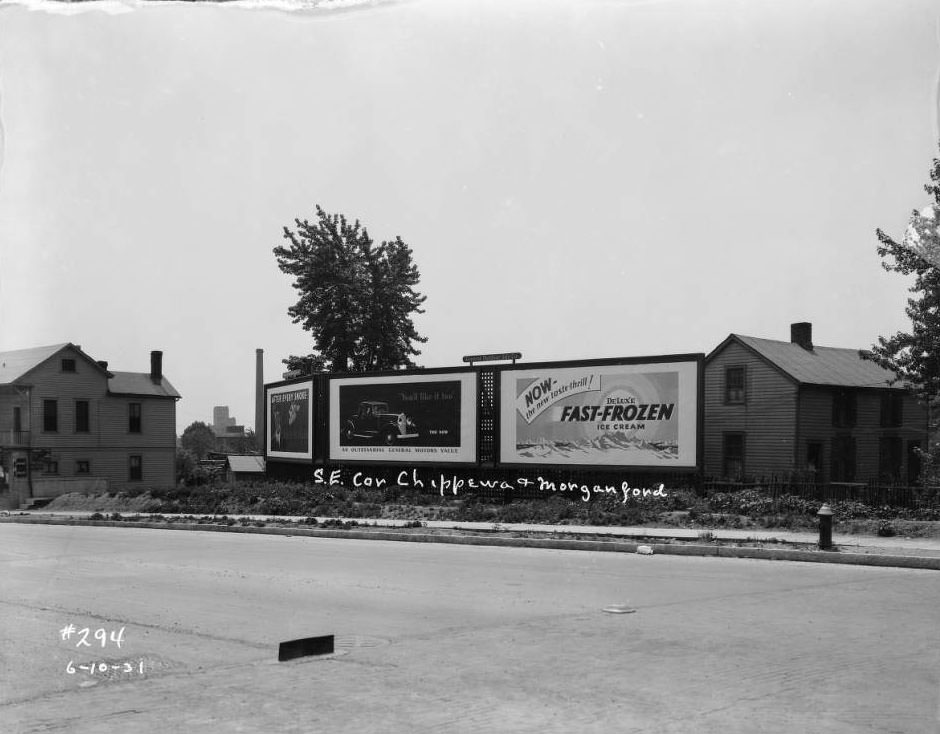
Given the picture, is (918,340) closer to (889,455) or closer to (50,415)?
(889,455)

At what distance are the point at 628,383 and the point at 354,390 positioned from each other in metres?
11.6

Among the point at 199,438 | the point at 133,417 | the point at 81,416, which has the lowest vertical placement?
the point at 199,438

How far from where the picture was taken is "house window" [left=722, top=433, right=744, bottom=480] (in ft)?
134

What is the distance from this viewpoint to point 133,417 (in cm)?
5775

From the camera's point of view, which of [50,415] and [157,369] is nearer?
[50,415]

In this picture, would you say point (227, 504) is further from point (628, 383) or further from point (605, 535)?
point (605, 535)

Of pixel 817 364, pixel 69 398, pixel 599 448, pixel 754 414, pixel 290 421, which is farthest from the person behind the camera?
pixel 69 398

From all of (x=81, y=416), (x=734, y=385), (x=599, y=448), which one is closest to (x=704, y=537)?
(x=599, y=448)

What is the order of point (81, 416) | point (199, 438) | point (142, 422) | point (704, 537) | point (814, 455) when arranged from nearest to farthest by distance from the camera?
point (704, 537) < point (814, 455) < point (81, 416) < point (142, 422) < point (199, 438)

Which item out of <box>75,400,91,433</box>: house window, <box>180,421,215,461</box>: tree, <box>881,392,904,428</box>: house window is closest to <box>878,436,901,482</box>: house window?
<box>881,392,904,428</box>: house window

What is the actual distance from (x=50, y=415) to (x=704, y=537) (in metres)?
42.1

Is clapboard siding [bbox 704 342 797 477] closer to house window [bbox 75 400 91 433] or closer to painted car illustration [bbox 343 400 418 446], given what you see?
Answer: painted car illustration [bbox 343 400 418 446]

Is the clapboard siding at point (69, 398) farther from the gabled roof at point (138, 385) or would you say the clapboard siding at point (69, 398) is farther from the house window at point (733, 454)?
the house window at point (733, 454)

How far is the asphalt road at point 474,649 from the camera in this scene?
6.24 metres
